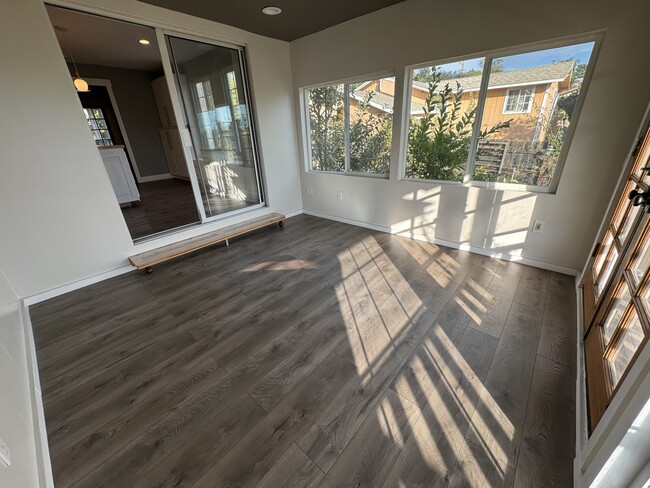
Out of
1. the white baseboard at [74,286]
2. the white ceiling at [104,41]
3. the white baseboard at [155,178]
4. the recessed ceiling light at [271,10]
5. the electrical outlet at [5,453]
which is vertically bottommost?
the white baseboard at [74,286]

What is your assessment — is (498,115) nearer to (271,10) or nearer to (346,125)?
(346,125)

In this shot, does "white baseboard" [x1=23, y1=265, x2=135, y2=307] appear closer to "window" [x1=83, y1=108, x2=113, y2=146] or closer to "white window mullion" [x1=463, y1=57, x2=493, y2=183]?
"white window mullion" [x1=463, y1=57, x2=493, y2=183]

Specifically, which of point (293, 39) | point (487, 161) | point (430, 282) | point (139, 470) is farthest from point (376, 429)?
point (293, 39)

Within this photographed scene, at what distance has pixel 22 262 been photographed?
2.35 metres

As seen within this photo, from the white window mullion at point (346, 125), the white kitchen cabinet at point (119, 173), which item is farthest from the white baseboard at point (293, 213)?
the white kitchen cabinet at point (119, 173)

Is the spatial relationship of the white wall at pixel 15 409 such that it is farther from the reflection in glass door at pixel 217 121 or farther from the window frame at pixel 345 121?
the window frame at pixel 345 121

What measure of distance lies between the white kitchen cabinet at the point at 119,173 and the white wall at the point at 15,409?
3.47m

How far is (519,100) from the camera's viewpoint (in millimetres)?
2438

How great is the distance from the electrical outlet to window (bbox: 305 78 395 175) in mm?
3592

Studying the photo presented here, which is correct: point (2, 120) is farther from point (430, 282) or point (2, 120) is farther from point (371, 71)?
point (430, 282)

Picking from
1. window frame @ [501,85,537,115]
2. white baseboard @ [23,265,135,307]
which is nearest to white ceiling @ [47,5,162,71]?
white baseboard @ [23,265,135,307]

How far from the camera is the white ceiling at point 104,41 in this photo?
327cm

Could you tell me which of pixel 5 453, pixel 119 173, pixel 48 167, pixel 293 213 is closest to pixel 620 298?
pixel 5 453

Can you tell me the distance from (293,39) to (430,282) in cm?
356
